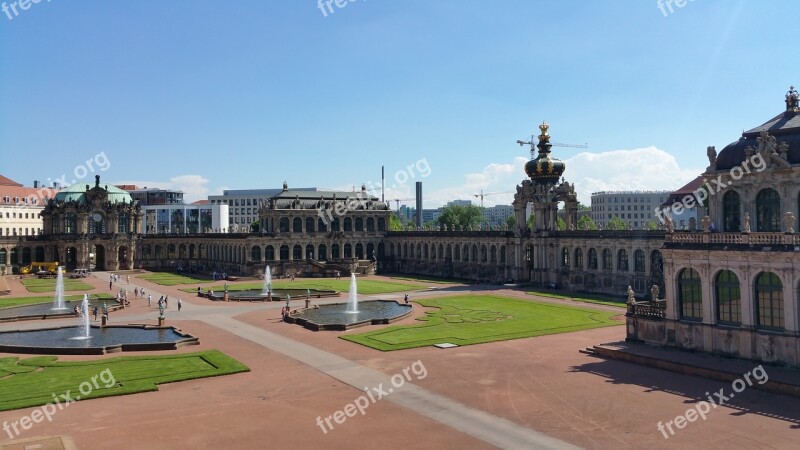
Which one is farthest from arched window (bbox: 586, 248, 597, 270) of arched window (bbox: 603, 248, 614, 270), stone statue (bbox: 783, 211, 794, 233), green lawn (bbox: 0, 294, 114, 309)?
green lawn (bbox: 0, 294, 114, 309)

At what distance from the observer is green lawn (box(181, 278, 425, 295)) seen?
299ft

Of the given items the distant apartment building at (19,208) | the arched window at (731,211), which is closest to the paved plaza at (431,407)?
the arched window at (731,211)

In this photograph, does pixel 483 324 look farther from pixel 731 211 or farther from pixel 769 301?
pixel 769 301

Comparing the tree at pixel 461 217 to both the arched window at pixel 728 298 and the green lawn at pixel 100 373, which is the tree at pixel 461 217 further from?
the green lawn at pixel 100 373

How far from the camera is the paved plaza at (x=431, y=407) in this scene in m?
27.6

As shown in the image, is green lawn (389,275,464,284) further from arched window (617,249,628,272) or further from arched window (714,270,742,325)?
arched window (714,270,742,325)

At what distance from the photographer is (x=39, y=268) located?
409 ft

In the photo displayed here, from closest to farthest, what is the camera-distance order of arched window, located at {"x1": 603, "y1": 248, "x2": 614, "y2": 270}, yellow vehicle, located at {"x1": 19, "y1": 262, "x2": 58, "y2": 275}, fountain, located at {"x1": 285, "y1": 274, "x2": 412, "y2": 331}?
fountain, located at {"x1": 285, "y1": 274, "x2": 412, "y2": 331} < arched window, located at {"x1": 603, "y1": 248, "x2": 614, "y2": 270} < yellow vehicle, located at {"x1": 19, "y1": 262, "x2": 58, "y2": 275}

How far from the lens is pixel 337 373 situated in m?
39.9

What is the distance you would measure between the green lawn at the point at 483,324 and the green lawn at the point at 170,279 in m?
49.1

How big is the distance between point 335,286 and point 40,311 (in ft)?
130

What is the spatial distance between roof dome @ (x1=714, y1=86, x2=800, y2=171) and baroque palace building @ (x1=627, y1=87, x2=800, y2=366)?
69mm

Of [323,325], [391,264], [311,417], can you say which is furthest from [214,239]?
[311,417]

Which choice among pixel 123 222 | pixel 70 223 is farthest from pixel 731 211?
pixel 70 223
